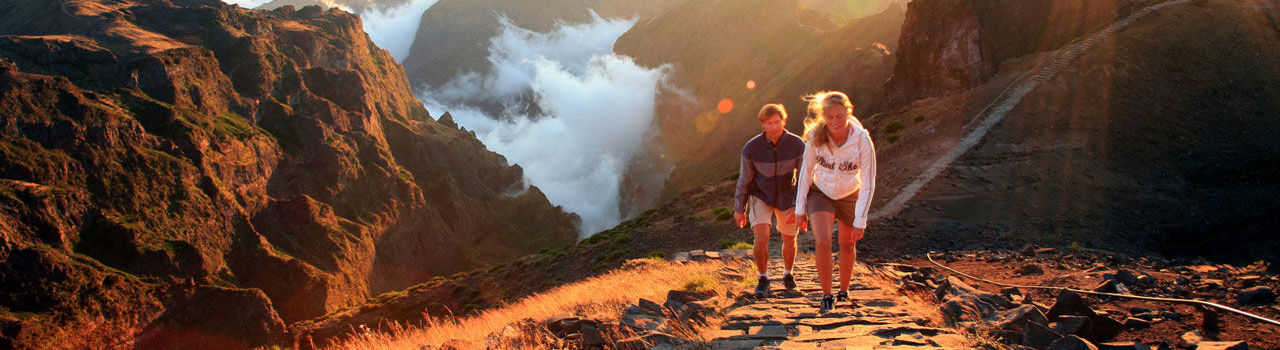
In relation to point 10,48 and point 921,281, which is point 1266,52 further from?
point 10,48

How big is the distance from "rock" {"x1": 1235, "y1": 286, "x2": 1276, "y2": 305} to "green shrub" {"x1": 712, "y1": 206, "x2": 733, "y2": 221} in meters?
22.8

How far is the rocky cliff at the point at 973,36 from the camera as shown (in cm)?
5297

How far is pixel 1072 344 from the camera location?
5.43 m

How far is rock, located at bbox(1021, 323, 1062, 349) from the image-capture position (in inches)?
238

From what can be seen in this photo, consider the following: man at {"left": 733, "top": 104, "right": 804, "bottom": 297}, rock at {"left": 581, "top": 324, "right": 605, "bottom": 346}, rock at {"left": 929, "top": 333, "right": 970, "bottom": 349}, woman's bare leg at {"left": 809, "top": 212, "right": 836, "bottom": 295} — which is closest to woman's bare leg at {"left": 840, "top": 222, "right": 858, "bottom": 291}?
woman's bare leg at {"left": 809, "top": 212, "right": 836, "bottom": 295}

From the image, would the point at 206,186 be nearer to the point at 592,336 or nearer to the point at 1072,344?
the point at 592,336

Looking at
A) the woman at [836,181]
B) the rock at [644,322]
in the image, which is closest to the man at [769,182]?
the woman at [836,181]

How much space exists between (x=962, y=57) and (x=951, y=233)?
41347 mm

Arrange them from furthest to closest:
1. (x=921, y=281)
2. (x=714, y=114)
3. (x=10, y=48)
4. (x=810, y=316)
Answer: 1. (x=714, y=114)
2. (x=10, y=48)
3. (x=921, y=281)
4. (x=810, y=316)

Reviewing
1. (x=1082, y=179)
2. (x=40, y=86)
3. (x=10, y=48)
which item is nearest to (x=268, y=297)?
(x=40, y=86)

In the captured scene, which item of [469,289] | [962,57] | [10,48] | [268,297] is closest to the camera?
[469,289]

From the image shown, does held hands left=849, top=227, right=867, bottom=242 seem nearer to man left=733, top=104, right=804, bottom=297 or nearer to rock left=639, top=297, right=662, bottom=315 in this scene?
man left=733, top=104, right=804, bottom=297

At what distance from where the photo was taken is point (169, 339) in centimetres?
7156

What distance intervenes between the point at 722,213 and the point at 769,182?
926 inches
